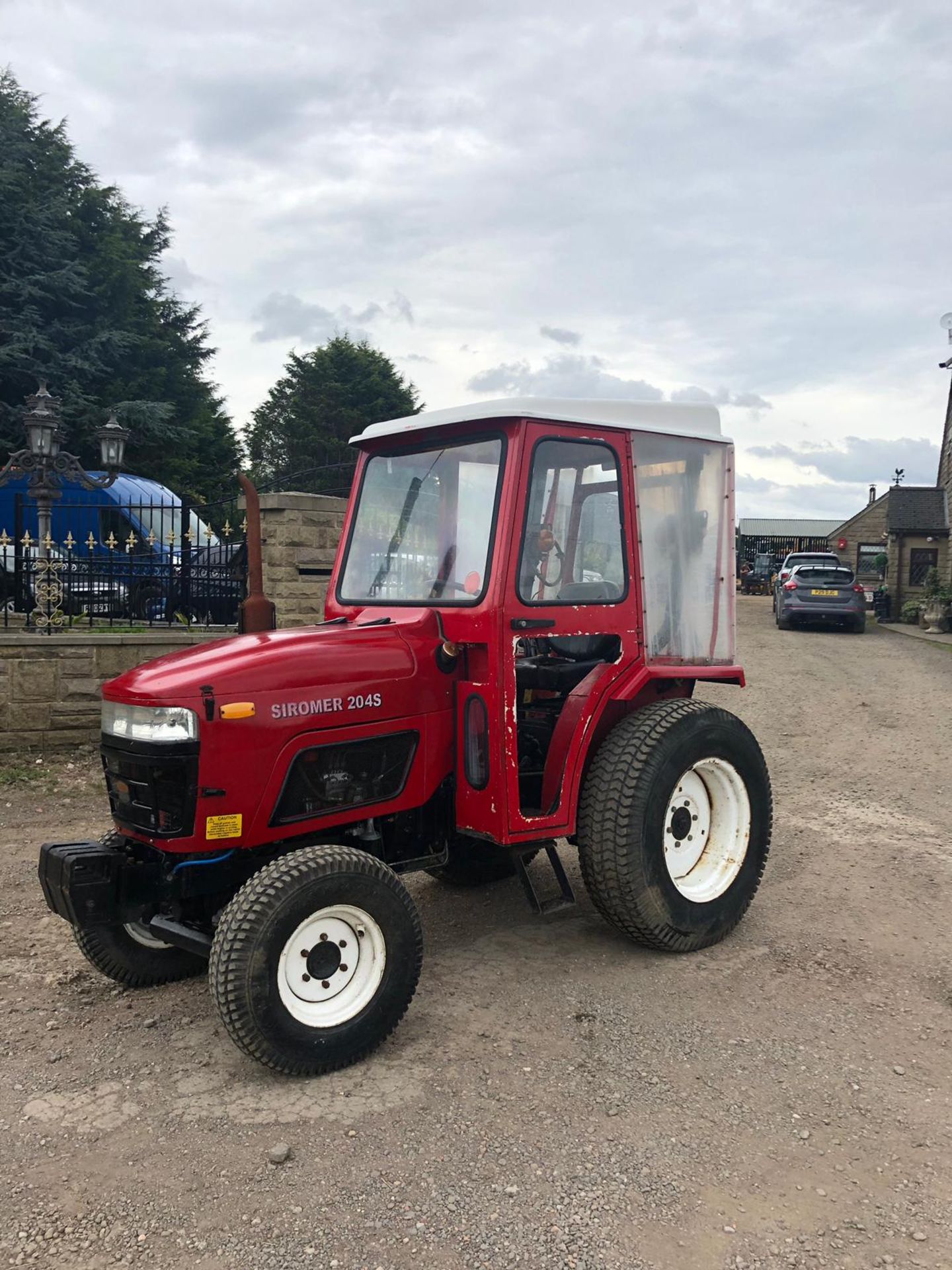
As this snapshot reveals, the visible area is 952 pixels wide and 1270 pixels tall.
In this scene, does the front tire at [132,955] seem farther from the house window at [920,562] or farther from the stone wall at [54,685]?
the house window at [920,562]

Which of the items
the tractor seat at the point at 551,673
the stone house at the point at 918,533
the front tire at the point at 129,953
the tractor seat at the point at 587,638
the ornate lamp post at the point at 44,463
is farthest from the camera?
the stone house at the point at 918,533

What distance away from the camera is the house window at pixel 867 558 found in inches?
1432

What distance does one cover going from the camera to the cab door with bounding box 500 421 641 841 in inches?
159

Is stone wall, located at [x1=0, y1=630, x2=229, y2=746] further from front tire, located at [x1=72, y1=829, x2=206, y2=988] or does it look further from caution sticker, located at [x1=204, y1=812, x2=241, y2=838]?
caution sticker, located at [x1=204, y1=812, x2=241, y2=838]

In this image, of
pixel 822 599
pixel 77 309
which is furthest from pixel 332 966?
pixel 77 309

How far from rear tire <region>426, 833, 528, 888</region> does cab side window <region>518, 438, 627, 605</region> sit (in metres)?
1.22

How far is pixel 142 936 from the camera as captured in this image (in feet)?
13.2

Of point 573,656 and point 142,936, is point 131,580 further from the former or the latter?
point 573,656

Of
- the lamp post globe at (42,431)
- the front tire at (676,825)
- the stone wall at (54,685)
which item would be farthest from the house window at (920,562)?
the front tire at (676,825)

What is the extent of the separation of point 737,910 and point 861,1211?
1921mm

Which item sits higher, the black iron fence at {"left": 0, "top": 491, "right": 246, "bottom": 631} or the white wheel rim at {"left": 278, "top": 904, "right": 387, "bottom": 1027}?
the black iron fence at {"left": 0, "top": 491, "right": 246, "bottom": 631}

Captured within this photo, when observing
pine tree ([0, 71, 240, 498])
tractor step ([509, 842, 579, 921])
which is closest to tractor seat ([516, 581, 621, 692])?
tractor step ([509, 842, 579, 921])

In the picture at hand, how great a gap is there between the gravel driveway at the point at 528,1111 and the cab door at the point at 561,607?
0.82 meters

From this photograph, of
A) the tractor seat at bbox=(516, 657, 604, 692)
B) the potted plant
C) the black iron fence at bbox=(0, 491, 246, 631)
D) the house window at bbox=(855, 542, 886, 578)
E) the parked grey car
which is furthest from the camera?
the house window at bbox=(855, 542, 886, 578)
